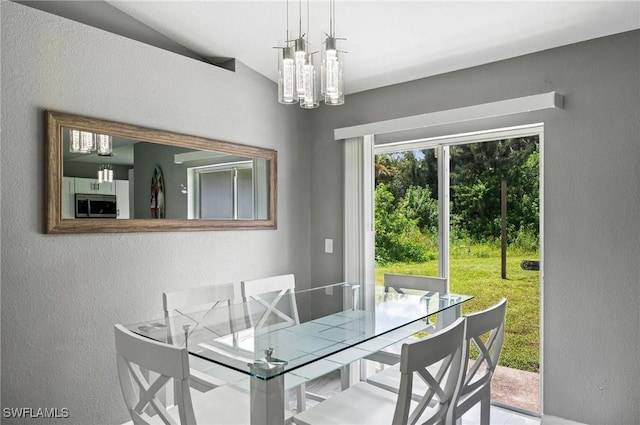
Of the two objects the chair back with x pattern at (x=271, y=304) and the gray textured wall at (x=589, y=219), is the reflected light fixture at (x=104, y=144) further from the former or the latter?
the gray textured wall at (x=589, y=219)

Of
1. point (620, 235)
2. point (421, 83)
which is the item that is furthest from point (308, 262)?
point (620, 235)

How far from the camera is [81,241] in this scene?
93.5 inches

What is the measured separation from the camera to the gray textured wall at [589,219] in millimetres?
2385

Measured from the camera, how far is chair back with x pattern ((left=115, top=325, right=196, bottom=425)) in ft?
4.16

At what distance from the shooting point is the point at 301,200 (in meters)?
3.74

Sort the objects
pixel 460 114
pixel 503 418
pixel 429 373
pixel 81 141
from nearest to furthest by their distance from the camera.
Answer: pixel 429 373, pixel 81 141, pixel 503 418, pixel 460 114

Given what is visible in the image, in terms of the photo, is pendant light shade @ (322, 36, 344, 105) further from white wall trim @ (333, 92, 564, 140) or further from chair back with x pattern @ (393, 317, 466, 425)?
white wall trim @ (333, 92, 564, 140)

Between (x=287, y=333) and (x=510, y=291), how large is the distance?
1.76 metres

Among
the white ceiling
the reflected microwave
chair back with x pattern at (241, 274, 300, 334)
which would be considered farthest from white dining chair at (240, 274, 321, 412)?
the white ceiling

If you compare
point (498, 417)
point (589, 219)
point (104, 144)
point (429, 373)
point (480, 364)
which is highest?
point (104, 144)

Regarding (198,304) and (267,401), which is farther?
(198,304)

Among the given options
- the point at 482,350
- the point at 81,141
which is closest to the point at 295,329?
the point at 482,350

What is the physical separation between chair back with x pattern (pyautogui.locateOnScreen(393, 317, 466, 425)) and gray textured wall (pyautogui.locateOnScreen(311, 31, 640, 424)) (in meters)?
1.27

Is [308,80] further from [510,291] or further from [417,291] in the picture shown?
[510,291]
